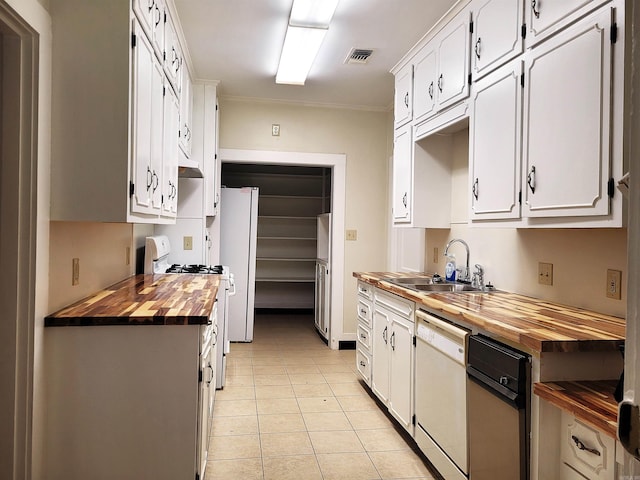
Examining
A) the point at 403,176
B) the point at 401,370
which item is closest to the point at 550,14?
the point at 403,176

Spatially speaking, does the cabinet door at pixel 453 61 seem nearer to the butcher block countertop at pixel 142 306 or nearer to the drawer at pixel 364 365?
the butcher block countertop at pixel 142 306

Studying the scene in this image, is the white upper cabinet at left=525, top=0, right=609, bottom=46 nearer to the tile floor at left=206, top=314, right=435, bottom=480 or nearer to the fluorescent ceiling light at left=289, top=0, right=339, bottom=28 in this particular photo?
the fluorescent ceiling light at left=289, top=0, right=339, bottom=28

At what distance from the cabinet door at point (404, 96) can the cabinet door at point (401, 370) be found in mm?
1648

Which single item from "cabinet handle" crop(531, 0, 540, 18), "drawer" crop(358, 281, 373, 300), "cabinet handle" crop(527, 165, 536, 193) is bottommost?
"drawer" crop(358, 281, 373, 300)

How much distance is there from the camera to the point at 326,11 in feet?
9.68

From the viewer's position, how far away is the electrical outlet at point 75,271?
218cm

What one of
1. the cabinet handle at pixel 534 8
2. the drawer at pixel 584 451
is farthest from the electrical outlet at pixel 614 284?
the cabinet handle at pixel 534 8

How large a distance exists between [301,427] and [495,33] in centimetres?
263

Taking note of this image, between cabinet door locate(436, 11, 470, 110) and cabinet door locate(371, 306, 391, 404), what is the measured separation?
148 centimetres

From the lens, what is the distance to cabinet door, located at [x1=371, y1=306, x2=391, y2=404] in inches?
129

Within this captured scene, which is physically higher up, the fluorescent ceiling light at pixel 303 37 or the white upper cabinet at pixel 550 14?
the fluorescent ceiling light at pixel 303 37

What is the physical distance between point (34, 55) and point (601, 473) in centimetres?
229

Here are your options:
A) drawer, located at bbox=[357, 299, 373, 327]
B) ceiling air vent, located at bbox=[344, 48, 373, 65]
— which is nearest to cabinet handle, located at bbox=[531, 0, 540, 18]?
ceiling air vent, located at bbox=[344, 48, 373, 65]

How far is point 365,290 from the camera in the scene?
388cm
